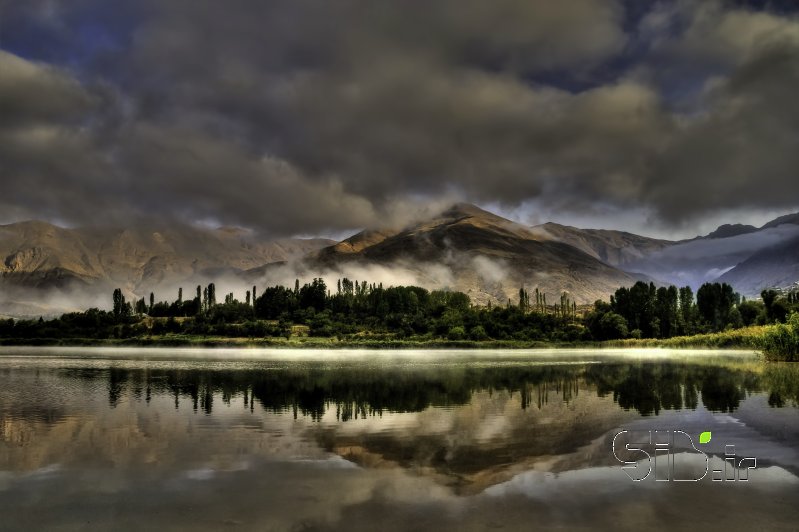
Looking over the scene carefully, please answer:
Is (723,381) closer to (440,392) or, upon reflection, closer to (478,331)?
(440,392)

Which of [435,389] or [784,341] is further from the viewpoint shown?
[784,341]

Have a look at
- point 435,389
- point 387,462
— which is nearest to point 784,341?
point 435,389

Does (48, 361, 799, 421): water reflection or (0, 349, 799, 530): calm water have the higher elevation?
(0, 349, 799, 530): calm water

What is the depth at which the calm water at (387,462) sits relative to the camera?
14.8m

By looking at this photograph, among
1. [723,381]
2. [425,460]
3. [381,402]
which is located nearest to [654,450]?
[425,460]

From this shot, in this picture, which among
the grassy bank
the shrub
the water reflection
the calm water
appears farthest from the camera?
the grassy bank

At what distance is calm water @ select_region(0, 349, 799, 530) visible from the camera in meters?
14.8

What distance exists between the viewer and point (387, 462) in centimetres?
2102

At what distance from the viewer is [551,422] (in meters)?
29.8

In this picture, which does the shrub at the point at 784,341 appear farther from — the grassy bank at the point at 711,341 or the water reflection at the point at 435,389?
the water reflection at the point at 435,389

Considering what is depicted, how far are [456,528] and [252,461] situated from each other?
994 centimetres

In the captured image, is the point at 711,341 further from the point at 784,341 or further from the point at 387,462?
the point at 387,462

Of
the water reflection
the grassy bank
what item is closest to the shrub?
the grassy bank

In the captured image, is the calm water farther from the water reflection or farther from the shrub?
the shrub
